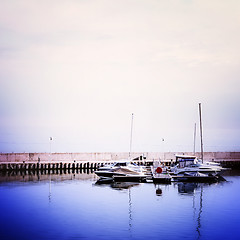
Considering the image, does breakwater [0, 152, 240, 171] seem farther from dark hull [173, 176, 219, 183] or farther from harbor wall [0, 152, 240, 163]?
dark hull [173, 176, 219, 183]

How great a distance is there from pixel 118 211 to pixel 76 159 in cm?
4507

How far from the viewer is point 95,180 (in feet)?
189

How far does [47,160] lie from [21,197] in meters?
33.9

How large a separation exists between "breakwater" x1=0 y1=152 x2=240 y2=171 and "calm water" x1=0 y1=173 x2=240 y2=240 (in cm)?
1698

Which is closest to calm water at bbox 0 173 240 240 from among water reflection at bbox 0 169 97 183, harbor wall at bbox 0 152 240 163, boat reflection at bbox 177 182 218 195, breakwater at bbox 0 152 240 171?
boat reflection at bbox 177 182 218 195

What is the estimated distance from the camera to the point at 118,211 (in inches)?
1324

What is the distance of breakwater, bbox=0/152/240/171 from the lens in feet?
229

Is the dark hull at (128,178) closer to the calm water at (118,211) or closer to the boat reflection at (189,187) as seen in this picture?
the calm water at (118,211)

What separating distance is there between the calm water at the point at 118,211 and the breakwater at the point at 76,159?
55.7 ft

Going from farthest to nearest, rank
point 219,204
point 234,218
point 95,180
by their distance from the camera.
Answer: point 95,180 → point 219,204 → point 234,218

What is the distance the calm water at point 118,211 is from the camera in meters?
26.3

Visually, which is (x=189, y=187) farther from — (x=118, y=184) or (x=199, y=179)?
(x=118, y=184)

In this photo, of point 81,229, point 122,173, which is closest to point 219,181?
point 122,173

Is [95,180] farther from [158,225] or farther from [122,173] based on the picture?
[158,225]
